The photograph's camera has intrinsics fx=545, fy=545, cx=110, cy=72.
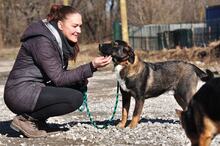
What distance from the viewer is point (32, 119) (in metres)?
7.61

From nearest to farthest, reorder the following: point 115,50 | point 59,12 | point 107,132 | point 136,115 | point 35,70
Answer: point 35,70 < point 59,12 < point 107,132 < point 115,50 < point 136,115

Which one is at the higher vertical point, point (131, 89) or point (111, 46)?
point (111, 46)

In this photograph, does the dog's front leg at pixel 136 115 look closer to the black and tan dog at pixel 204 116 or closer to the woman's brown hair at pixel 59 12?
the woman's brown hair at pixel 59 12

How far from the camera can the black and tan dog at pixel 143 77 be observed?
333 inches

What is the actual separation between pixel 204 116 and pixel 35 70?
10.6ft

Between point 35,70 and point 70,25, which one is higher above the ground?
point 70,25

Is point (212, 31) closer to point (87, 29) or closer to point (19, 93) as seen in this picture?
point (87, 29)

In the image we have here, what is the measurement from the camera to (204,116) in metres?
4.72

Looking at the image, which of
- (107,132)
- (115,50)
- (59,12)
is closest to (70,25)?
(59,12)

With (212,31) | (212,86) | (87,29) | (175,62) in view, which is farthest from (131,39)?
(212,86)

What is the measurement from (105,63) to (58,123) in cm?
214

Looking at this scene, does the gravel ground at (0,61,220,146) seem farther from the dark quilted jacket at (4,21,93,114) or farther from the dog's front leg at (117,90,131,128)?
the dark quilted jacket at (4,21,93,114)

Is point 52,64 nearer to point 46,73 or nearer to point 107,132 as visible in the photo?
point 46,73

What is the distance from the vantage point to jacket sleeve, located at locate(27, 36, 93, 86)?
7.14 metres
